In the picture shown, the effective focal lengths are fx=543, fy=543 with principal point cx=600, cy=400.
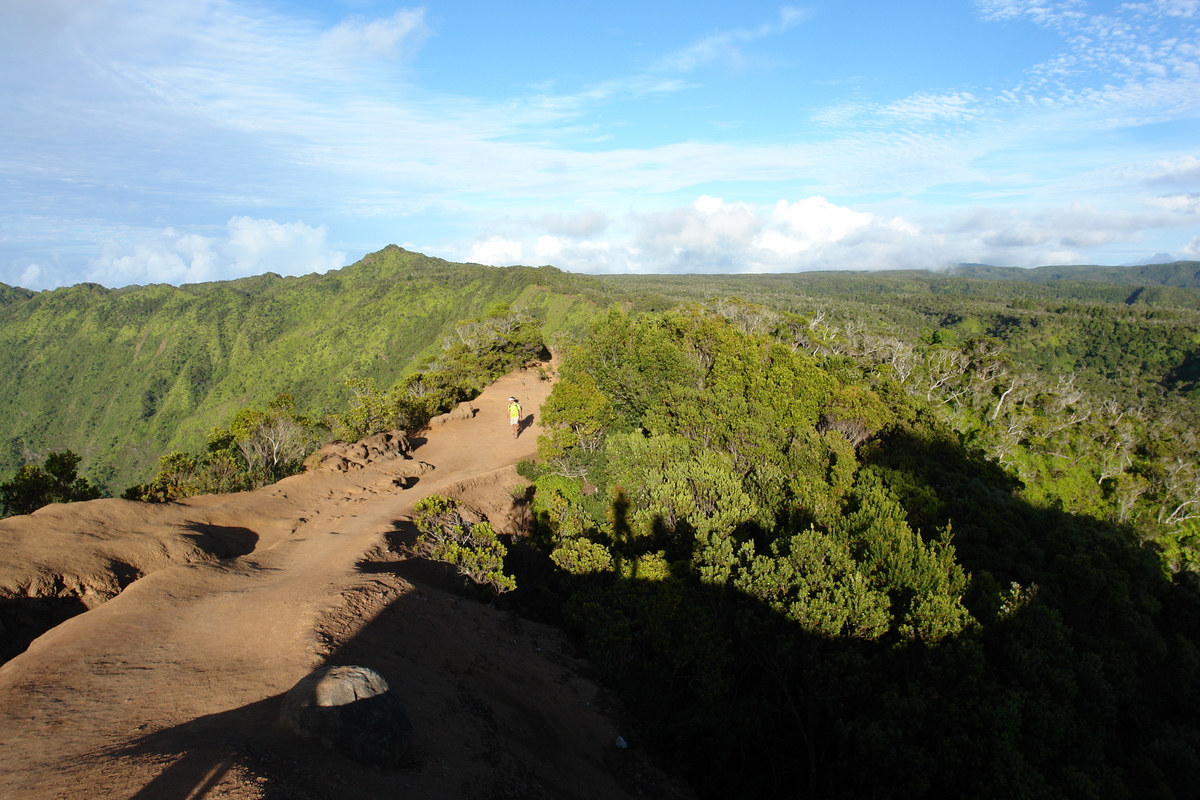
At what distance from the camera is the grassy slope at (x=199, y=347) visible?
101m

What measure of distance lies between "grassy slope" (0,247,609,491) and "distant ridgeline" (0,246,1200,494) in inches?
15.8

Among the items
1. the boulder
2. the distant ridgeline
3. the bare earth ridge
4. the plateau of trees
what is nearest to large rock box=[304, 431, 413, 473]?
the bare earth ridge

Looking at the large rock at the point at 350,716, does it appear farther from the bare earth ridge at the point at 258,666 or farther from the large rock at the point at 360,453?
the large rock at the point at 360,453

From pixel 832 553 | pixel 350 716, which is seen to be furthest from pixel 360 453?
pixel 832 553

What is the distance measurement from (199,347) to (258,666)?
149122mm

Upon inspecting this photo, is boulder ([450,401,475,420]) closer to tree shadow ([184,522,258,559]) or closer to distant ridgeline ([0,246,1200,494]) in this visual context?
tree shadow ([184,522,258,559])

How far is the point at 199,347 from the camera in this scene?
422ft

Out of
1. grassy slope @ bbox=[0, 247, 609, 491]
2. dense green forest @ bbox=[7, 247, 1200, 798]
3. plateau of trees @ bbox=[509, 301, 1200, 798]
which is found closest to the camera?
plateau of trees @ bbox=[509, 301, 1200, 798]

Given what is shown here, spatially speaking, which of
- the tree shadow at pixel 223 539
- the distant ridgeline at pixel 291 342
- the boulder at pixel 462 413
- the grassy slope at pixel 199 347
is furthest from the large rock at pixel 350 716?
the grassy slope at pixel 199 347

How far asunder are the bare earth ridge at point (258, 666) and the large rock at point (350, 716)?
0.72 ft

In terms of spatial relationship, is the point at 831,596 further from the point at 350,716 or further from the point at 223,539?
the point at 223,539

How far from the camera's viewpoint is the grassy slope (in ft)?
332

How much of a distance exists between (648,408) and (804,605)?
1537cm

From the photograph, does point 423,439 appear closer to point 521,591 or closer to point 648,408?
point 648,408
